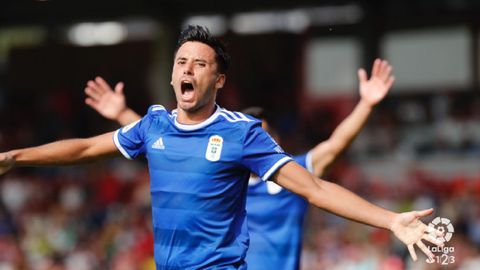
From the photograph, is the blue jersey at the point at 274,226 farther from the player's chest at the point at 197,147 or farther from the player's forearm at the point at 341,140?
the player's chest at the point at 197,147

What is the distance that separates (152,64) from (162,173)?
40.9ft

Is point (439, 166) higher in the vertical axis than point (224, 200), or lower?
lower

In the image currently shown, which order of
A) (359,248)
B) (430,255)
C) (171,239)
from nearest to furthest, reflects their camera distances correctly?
(430,255) < (171,239) < (359,248)

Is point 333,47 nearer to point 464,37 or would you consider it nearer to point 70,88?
point 464,37

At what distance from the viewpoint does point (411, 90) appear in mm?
15461

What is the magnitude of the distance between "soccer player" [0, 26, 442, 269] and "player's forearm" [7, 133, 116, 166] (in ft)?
0.25

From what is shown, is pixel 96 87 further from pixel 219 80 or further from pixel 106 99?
pixel 219 80

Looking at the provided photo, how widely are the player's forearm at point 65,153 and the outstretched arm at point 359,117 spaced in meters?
2.03

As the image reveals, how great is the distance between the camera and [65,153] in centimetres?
548

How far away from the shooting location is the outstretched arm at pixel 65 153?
5426mm

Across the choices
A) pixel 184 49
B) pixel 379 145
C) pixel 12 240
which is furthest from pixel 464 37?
pixel 184 49

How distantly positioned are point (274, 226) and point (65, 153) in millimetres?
2140

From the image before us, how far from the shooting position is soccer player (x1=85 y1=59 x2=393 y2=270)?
23.4ft

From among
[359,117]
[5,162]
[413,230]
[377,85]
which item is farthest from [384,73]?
[5,162]
